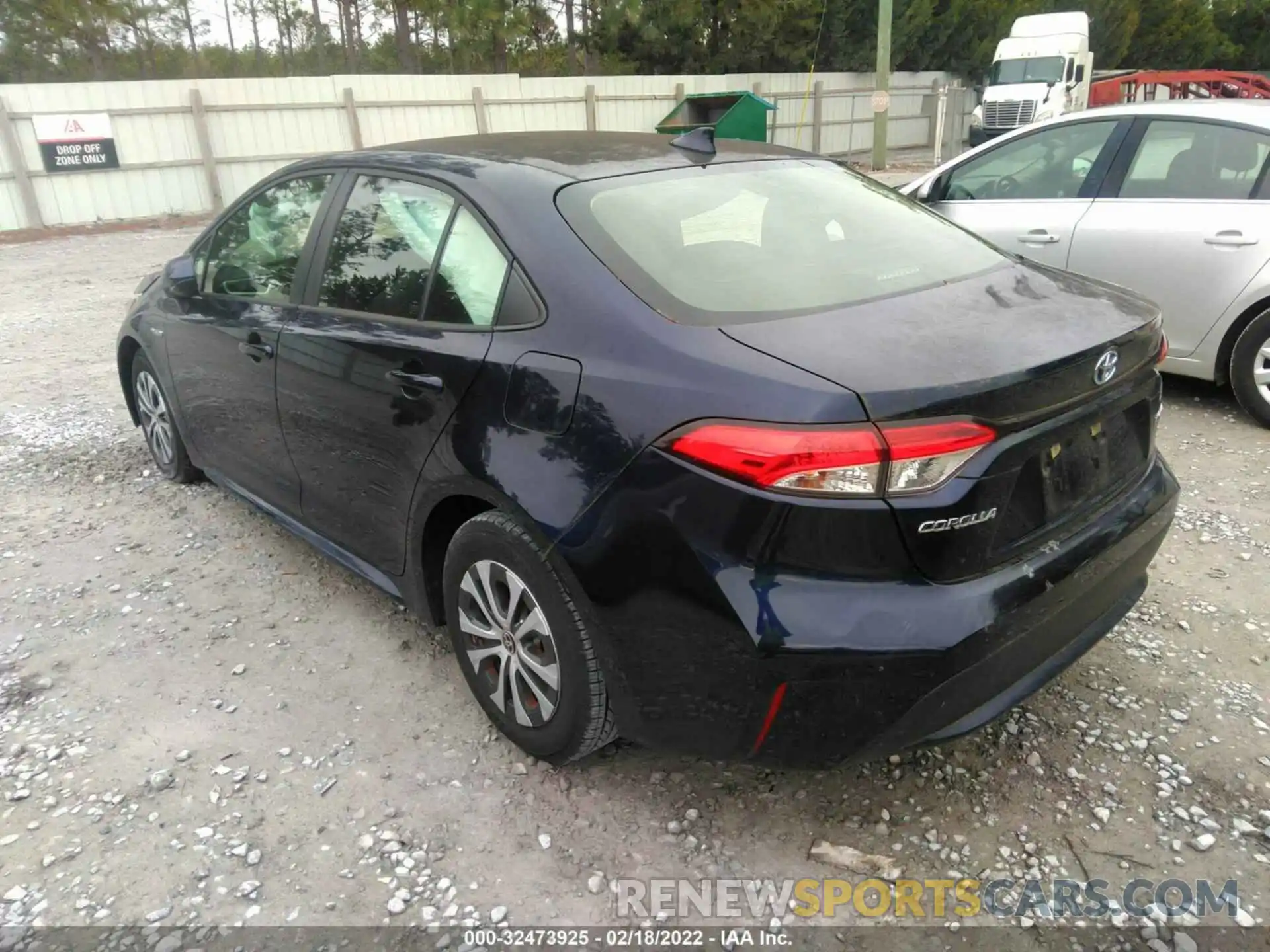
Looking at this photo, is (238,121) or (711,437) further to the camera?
(238,121)

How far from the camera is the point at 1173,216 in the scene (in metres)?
4.76

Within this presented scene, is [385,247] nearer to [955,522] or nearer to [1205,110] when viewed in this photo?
[955,522]

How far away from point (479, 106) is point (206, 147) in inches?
215

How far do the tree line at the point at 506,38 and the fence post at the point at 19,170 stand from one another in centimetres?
1013

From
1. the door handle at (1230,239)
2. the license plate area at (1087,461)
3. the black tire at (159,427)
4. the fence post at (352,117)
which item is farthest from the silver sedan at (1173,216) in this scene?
the fence post at (352,117)

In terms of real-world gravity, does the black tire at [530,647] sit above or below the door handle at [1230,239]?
below

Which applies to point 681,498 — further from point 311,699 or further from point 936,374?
point 311,699

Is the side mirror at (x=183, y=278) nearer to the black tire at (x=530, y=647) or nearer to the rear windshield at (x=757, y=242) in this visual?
the black tire at (x=530, y=647)

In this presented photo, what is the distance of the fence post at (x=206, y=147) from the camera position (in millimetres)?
16062

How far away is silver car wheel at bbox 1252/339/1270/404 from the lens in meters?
4.60

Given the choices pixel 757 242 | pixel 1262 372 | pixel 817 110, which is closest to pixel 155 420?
pixel 757 242

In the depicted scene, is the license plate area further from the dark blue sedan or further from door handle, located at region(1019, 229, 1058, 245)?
door handle, located at region(1019, 229, 1058, 245)

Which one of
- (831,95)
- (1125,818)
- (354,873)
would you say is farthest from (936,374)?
(831,95)

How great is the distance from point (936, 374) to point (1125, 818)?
51.5 inches
